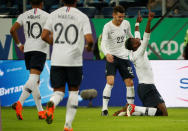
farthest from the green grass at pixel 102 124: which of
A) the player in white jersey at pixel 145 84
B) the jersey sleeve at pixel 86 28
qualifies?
the jersey sleeve at pixel 86 28

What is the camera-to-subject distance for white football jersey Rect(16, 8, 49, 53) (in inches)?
412

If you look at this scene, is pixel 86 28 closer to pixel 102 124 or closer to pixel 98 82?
pixel 102 124

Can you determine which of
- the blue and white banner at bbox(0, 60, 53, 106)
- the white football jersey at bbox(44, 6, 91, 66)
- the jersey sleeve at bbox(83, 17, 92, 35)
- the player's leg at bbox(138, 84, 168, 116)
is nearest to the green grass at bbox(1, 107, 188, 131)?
the player's leg at bbox(138, 84, 168, 116)

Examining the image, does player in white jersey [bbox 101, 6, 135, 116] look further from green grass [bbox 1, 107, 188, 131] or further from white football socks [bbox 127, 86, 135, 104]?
green grass [bbox 1, 107, 188, 131]

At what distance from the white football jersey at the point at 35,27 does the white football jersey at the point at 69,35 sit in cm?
249

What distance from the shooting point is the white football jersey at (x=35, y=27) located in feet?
34.4

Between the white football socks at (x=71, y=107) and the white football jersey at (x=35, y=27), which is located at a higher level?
the white football jersey at (x=35, y=27)

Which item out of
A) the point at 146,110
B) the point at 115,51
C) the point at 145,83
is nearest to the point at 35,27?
the point at 115,51

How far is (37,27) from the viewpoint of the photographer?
413 inches

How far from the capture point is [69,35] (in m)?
7.96

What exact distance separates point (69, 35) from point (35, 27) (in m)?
2.68

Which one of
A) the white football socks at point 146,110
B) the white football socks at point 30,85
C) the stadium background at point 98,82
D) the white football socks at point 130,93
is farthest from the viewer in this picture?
the stadium background at point 98,82

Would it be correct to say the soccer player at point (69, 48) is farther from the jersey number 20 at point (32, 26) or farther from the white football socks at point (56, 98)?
the jersey number 20 at point (32, 26)

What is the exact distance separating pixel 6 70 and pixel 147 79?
4.60 metres
